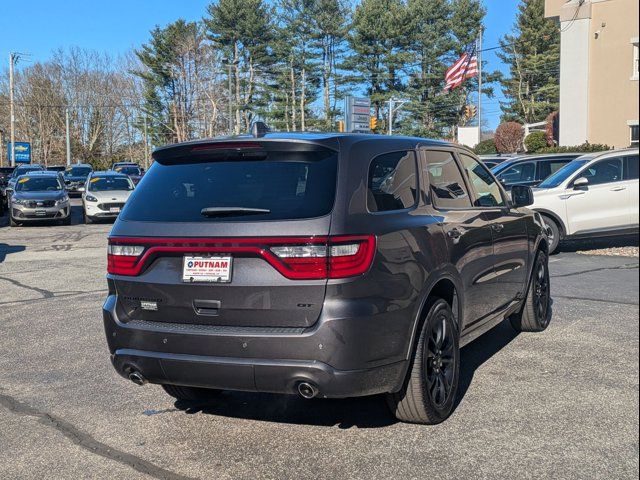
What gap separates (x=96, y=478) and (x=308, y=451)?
1168mm

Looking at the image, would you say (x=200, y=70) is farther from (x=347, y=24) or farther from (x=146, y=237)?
(x=146, y=237)

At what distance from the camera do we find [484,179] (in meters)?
5.75

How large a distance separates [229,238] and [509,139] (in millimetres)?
31996

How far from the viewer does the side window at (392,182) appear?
3.99 metres

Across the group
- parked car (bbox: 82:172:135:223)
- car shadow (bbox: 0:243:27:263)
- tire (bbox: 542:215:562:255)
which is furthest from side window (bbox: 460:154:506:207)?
parked car (bbox: 82:172:135:223)

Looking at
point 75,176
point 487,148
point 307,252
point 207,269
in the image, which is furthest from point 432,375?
point 75,176

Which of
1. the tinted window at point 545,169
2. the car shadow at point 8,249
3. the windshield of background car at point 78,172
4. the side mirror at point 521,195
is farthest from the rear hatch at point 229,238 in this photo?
the windshield of background car at point 78,172

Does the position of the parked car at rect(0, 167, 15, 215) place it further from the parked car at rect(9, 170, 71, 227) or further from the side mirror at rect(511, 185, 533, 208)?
the side mirror at rect(511, 185, 533, 208)

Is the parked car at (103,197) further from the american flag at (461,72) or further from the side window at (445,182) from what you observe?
the side window at (445,182)

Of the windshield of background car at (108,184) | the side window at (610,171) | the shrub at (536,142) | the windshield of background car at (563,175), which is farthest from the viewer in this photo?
the shrub at (536,142)

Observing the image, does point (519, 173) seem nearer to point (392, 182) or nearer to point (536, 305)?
Answer: point (536, 305)

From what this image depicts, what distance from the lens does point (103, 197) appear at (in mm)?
21875

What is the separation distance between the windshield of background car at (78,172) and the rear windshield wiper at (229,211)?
3968 centimetres

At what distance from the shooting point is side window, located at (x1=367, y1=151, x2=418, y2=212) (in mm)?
3994
